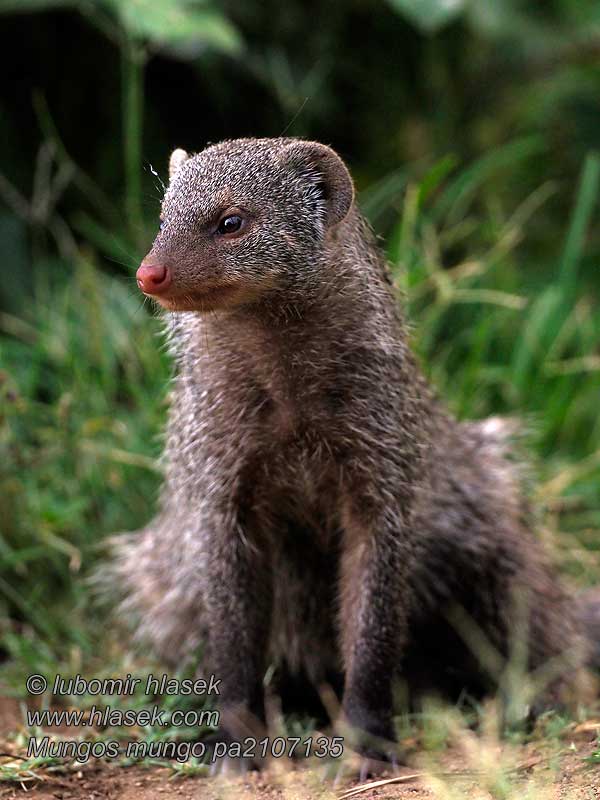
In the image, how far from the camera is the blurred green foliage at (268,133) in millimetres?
4250

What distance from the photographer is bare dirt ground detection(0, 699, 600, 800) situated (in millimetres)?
2686

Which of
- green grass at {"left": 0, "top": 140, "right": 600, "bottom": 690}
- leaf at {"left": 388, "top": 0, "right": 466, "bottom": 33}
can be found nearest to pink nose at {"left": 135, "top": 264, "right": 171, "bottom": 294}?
green grass at {"left": 0, "top": 140, "right": 600, "bottom": 690}

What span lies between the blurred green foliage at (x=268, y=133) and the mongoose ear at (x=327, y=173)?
4.27 ft

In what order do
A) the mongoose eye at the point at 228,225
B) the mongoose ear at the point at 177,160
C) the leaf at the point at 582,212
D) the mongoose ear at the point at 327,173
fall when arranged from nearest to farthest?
the mongoose eye at the point at 228,225 → the mongoose ear at the point at 327,173 → the mongoose ear at the point at 177,160 → the leaf at the point at 582,212

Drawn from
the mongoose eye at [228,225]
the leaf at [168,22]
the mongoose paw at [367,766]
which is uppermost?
the leaf at [168,22]

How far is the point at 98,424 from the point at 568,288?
2.11m

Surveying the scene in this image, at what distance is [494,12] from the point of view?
17.2 ft

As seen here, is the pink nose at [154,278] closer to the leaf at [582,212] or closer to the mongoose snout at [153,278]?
the mongoose snout at [153,278]

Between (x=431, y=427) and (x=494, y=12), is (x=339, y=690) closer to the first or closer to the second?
(x=431, y=427)

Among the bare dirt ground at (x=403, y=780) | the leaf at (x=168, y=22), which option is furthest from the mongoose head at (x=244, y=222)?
the leaf at (x=168, y=22)

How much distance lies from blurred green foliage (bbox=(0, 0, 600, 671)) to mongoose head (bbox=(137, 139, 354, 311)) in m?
1.33

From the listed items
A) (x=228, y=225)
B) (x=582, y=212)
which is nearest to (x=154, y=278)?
(x=228, y=225)

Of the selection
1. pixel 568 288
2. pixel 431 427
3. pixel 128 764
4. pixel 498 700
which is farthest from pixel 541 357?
pixel 128 764

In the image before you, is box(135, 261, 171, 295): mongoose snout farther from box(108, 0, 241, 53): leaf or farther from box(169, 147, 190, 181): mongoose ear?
box(108, 0, 241, 53): leaf
